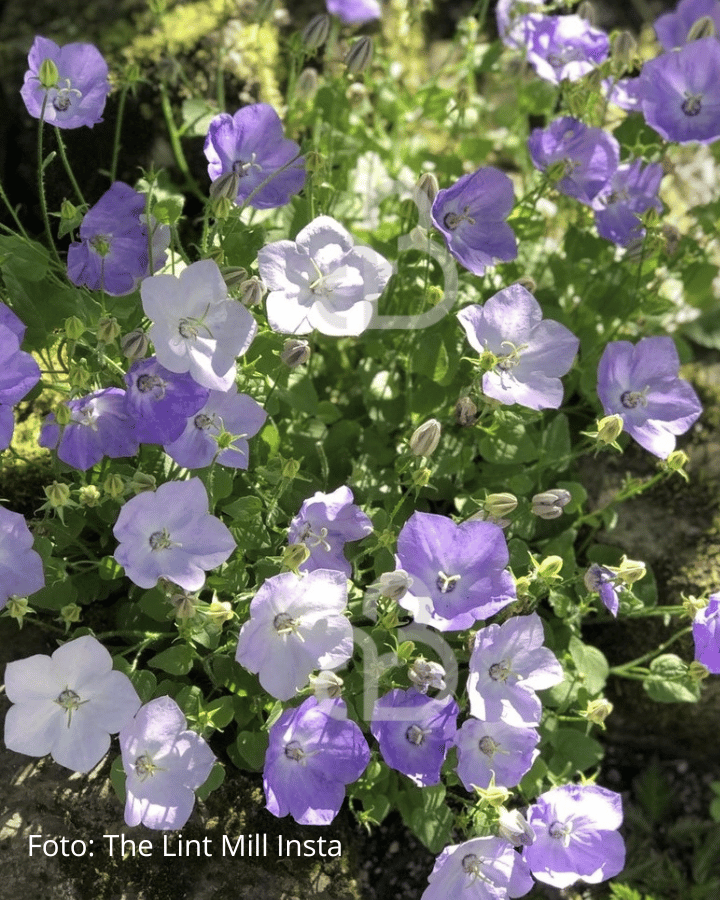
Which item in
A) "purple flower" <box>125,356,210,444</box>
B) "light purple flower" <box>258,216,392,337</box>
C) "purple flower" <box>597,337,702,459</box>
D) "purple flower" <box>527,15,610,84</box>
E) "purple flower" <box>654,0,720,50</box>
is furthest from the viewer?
"purple flower" <box>654,0,720,50</box>

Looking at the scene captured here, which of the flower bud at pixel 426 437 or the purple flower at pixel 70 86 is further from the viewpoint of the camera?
the purple flower at pixel 70 86

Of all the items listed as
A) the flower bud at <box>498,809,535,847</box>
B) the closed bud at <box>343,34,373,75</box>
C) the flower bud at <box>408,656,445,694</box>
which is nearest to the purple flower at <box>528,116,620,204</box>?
the closed bud at <box>343,34,373,75</box>

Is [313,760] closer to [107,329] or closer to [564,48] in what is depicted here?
[107,329]

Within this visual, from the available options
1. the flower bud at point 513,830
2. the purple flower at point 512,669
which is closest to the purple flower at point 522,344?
the purple flower at point 512,669

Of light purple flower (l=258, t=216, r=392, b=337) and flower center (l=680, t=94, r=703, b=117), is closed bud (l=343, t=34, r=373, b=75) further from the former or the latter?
flower center (l=680, t=94, r=703, b=117)

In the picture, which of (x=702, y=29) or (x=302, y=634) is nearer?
(x=302, y=634)

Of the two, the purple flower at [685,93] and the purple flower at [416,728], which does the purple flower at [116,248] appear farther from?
the purple flower at [685,93]

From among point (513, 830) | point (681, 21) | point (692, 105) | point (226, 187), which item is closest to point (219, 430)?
point (226, 187)
